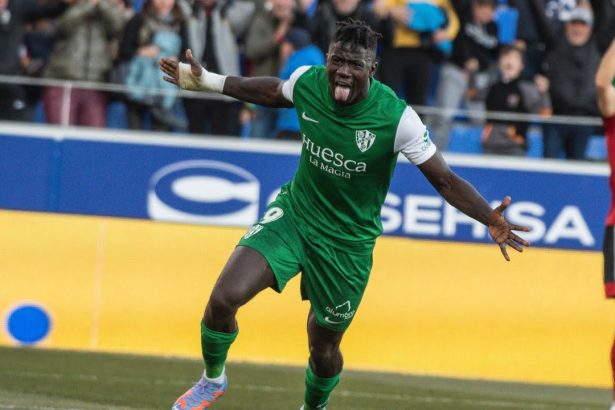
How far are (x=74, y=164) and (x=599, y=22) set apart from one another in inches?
236

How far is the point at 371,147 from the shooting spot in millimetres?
7785

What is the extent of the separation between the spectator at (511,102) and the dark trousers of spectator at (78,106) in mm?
3747

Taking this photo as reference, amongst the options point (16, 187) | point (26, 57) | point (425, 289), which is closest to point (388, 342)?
point (425, 289)

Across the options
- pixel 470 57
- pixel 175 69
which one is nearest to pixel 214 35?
pixel 470 57

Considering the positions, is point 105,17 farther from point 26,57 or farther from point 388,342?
point 388,342

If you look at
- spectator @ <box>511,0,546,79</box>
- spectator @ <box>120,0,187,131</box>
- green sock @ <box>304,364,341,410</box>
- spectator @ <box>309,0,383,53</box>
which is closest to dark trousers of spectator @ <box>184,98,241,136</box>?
spectator @ <box>120,0,187,131</box>

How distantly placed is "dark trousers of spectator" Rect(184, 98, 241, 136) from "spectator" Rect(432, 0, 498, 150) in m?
2.41

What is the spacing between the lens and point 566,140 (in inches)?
525

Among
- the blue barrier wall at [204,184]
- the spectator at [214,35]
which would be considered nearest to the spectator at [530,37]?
the blue barrier wall at [204,184]

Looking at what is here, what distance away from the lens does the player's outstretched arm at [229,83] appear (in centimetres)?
809

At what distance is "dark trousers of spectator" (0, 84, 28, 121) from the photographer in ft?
41.8

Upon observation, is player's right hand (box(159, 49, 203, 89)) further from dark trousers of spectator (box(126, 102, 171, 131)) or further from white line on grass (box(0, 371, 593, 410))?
dark trousers of spectator (box(126, 102, 171, 131))

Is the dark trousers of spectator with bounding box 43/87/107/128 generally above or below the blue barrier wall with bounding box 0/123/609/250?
above

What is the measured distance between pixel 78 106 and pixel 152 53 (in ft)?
3.93
